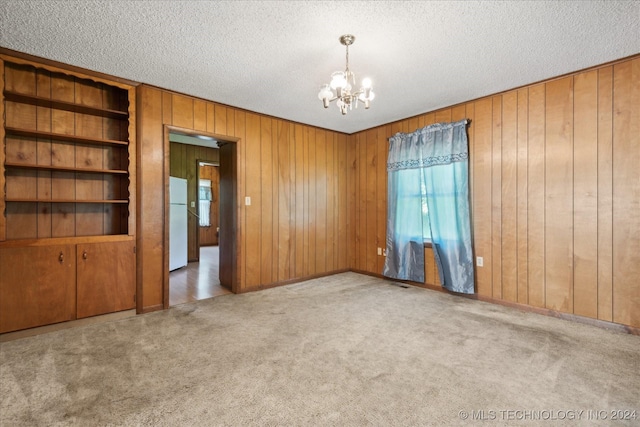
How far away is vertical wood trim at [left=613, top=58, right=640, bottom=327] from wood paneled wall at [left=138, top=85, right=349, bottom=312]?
3.41 meters

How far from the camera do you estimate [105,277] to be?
2936 millimetres

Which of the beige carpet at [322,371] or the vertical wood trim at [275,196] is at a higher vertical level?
the vertical wood trim at [275,196]

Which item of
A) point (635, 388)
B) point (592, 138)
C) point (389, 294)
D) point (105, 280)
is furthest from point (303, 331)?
point (592, 138)

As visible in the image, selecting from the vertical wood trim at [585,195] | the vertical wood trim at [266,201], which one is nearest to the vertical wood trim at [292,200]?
the vertical wood trim at [266,201]

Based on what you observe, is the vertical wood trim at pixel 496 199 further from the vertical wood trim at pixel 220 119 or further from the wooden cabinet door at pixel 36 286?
the wooden cabinet door at pixel 36 286

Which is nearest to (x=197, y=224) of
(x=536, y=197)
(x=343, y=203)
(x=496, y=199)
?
(x=343, y=203)

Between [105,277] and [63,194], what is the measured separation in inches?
36.2

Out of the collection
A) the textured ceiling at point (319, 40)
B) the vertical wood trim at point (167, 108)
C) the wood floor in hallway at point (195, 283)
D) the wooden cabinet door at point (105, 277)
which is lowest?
the wood floor in hallway at point (195, 283)

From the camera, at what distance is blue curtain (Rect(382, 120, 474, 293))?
369 centimetres

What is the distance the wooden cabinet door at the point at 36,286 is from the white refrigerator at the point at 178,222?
8.14ft

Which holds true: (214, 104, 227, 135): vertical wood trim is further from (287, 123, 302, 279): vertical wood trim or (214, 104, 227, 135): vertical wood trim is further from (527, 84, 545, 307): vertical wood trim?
(527, 84, 545, 307): vertical wood trim

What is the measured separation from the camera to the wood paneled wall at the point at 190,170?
6320 millimetres

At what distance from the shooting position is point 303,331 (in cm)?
266

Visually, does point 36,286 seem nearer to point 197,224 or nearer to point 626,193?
point 197,224
